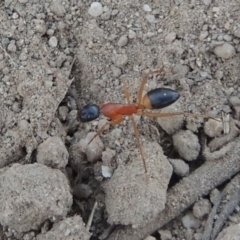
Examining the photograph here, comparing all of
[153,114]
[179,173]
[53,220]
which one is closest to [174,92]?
[153,114]

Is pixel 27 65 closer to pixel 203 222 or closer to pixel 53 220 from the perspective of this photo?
pixel 53 220

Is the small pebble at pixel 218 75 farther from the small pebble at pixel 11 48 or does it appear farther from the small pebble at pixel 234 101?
the small pebble at pixel 11 48

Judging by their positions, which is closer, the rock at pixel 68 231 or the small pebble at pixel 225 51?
the rock at pixel 68 231

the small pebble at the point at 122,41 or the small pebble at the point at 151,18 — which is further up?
the small pebble at the point at 151,18

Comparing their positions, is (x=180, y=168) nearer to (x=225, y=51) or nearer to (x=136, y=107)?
(x=136, y=107)

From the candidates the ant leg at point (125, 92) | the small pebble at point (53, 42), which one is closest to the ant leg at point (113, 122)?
the ant leg at point (125, 92)

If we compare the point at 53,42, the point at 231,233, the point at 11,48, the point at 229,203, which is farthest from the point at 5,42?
the point at 231,233
